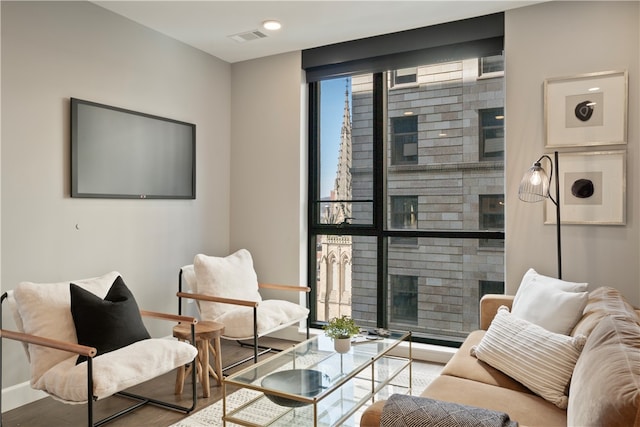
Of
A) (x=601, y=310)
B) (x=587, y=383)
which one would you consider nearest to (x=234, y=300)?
(x=601, y=310)

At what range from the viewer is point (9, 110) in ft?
9.09

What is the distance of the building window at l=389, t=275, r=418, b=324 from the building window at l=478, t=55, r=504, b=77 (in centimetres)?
177

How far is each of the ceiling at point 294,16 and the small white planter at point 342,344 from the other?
90.5 inches

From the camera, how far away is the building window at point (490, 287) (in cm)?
359

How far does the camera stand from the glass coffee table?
6.78 feet

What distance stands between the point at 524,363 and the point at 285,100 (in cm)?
Answer: 308

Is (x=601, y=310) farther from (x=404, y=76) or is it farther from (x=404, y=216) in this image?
(x=404, y=76)

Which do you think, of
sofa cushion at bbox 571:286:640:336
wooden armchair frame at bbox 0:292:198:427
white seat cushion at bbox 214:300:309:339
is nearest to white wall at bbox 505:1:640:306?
sofa cushion at bbox 571:286:640:336

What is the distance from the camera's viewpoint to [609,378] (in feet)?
4.27

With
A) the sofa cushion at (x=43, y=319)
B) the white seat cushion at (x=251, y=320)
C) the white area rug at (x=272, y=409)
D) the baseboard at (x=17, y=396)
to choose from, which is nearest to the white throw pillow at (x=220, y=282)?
the white seat cushion at (x=251, y=320)

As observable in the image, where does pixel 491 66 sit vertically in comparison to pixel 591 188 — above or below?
above

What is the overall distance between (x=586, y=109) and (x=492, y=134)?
707 millimetres

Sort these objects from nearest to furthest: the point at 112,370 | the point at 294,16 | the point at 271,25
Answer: the point at 112,370, the point at 294,16, the point at 271,25

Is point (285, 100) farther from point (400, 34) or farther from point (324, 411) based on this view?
point (324, 411)
